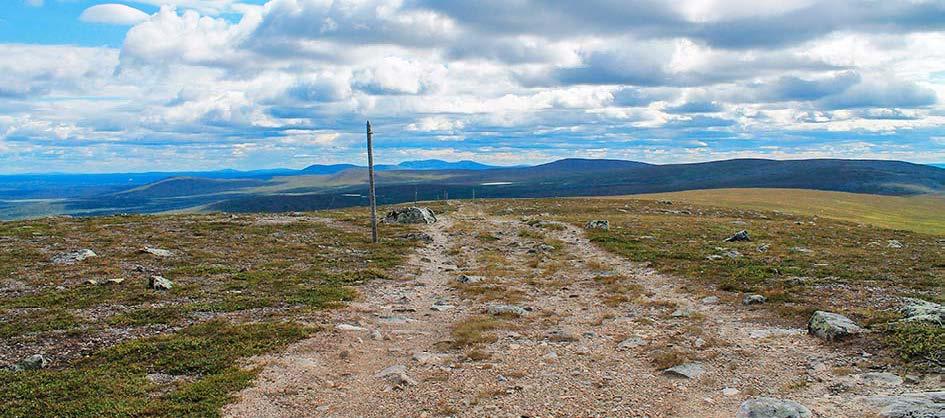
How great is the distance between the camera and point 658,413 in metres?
11.4

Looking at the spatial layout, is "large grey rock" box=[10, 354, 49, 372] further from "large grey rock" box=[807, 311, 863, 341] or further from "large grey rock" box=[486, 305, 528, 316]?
"large grey rock" box=[807, 311, 863, 341]

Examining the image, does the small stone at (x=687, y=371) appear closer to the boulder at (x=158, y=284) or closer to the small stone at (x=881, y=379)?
the small stone at (x=881, y=379)

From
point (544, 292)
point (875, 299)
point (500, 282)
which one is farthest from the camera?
point (500, 282)

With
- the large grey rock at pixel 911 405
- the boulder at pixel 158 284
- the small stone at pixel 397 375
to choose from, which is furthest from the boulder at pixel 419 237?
the large grey rock at pixel 911 405

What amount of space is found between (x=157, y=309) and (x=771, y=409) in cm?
1951

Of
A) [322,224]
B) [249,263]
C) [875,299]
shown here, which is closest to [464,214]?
[322,224]

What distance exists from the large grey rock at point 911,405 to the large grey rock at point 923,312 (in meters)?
6.14

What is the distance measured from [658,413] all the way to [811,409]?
3.10 m

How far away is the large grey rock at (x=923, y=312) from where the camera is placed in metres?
15.7

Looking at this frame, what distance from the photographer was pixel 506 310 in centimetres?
2056

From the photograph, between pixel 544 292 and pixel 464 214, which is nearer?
pixel 544 292

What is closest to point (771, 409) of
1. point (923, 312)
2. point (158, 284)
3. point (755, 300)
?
point (923, 312)

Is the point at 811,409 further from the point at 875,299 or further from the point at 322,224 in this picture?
the point at 322,224

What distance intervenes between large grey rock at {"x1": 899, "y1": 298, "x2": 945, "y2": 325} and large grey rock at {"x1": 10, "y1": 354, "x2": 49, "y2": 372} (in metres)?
23.9
